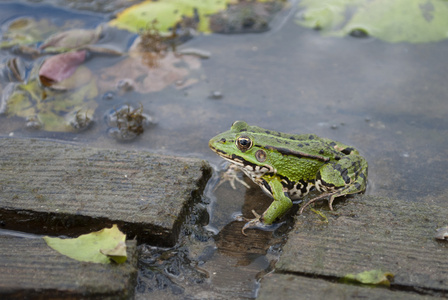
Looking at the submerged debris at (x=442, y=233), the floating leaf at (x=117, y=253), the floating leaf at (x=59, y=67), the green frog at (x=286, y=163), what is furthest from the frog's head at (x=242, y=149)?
the floating leaf at (x=59, y=67)

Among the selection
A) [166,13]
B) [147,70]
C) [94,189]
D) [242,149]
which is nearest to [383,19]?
[166,13]

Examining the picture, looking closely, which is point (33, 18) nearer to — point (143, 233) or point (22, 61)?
point (22, 61)

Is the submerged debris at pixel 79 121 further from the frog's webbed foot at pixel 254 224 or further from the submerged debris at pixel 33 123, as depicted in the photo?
the frog's webbed foot at pixel 254 224

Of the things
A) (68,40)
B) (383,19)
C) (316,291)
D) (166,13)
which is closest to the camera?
(316,291)

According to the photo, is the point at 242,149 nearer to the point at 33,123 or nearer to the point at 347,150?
Result: the point at 347,150

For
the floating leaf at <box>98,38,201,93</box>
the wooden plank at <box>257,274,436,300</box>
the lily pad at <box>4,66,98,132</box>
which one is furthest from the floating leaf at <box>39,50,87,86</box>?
the wooden plank at <box>257,274,436,300</box>

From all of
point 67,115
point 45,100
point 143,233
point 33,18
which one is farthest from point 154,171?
point 33,18

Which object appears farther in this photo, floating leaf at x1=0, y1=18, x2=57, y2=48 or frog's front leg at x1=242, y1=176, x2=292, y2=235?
floating leaf at x1=0, y1=18, x2=57, y2=48

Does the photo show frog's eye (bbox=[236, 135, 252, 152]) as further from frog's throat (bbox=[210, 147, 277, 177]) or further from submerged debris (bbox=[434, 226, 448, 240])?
submerged debris (bbox=[434, 226, 448, 240])
